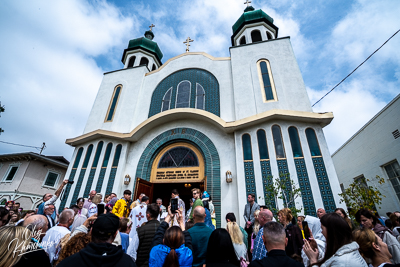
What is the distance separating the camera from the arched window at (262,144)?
9102 millimetres

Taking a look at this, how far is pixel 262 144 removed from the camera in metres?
9.37

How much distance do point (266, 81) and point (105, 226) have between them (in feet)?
36.6

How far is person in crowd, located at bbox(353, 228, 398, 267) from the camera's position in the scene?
2129mm

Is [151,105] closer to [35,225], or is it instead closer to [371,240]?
[35,225]

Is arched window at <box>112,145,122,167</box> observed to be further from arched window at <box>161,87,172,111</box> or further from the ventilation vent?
the ventilation vent

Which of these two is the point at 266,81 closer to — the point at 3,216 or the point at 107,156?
the point at 107,156

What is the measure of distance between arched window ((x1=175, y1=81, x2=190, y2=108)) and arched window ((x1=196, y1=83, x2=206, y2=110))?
24.2 inches

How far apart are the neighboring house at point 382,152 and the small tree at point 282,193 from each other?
7983mm

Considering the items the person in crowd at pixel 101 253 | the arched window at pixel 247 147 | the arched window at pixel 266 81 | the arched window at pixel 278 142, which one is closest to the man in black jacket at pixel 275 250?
the person in crowd at pixel 101 253

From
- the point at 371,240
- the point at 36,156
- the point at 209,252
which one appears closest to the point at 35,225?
the point at 209,252

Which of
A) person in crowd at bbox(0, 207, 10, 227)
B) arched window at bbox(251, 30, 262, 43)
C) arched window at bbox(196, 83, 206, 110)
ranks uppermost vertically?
arched window at bbox(251, 30, 262, 43)

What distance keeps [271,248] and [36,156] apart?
20.2 meters

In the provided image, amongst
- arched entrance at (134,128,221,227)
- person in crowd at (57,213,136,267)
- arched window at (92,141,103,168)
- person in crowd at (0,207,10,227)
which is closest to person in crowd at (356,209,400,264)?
person in crowd at (57,213,136,267)

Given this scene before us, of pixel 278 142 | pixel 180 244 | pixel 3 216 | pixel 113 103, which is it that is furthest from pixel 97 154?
pixel 180 244
